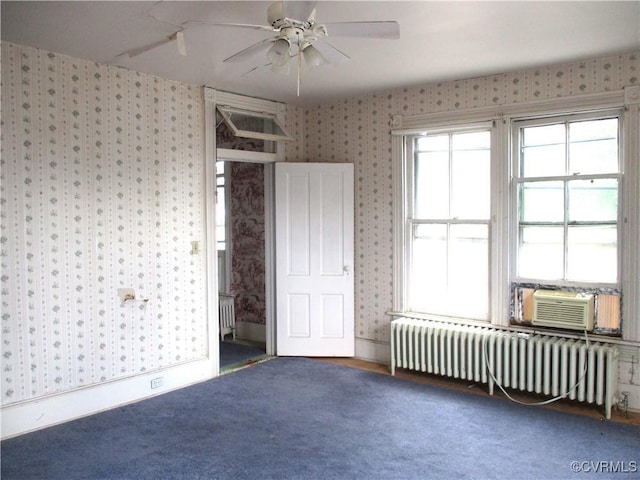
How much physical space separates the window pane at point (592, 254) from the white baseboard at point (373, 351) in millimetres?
1878

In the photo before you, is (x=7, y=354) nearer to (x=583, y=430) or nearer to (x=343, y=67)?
(x=343, y=67)

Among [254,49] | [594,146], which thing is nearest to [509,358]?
[594,146]

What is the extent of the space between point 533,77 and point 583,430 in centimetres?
272

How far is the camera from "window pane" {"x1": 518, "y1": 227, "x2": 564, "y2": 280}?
417 cm

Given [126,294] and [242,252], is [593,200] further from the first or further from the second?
[242,252]

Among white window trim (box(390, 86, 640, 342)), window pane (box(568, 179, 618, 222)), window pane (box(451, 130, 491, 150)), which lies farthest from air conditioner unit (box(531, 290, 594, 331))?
window pane (box(451, 130, 491, 150))

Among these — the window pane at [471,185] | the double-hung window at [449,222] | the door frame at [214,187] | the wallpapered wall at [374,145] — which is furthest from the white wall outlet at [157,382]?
Result: the window pane at [471,185]

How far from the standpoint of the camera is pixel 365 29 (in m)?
2.61

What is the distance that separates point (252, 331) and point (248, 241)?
3.65 ft

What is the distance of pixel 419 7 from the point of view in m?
2.90

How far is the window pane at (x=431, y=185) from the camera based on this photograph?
4793mm

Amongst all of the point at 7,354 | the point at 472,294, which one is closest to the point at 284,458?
the point at 7,354

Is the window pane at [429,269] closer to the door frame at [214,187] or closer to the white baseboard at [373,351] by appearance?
the white baseboard at [373,351]

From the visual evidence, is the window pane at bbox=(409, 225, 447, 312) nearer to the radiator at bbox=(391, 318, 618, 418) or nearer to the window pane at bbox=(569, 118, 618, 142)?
the radiator at bbox=(391, 318, 618, 418)
